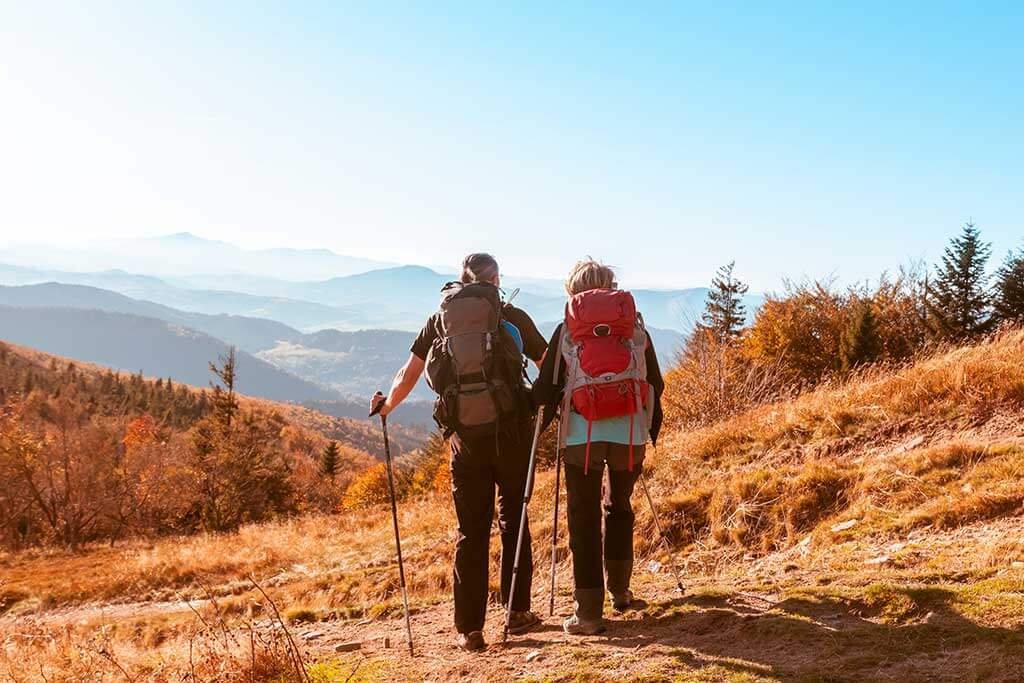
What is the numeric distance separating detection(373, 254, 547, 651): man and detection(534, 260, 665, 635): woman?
28cm

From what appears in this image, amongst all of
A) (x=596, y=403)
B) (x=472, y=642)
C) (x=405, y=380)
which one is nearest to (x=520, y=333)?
(x=596, y=403)

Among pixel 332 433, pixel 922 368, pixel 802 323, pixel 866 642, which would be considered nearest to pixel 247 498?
pixel 802 323

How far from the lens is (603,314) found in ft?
15.0

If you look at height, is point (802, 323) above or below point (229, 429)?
above

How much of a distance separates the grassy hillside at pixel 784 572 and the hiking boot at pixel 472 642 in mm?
142

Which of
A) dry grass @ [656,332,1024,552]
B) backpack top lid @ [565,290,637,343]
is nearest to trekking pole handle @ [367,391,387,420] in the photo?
backpack top lid @ [565,290,637,343]

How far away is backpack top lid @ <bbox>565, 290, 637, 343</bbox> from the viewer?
15.0 ft

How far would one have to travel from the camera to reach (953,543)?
5.60 meters

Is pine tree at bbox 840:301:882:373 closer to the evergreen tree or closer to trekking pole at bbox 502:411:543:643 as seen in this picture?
trekking pole at bbox 502:411:543:643

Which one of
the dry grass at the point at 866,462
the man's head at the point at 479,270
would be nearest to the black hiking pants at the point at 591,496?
the man's head at the point at 479,270

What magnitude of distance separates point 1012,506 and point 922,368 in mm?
4142

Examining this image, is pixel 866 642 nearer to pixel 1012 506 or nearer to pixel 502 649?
pixel 502 649

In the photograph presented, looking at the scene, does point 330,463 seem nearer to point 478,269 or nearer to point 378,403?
point 378,403

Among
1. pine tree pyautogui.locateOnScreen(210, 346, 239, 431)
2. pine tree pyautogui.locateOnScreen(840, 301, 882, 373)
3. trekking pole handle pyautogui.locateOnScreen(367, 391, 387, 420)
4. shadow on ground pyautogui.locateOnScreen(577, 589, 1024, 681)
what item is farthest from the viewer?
pine tree pyautogui.locateOnScreen(210, 346, 239, 431)
